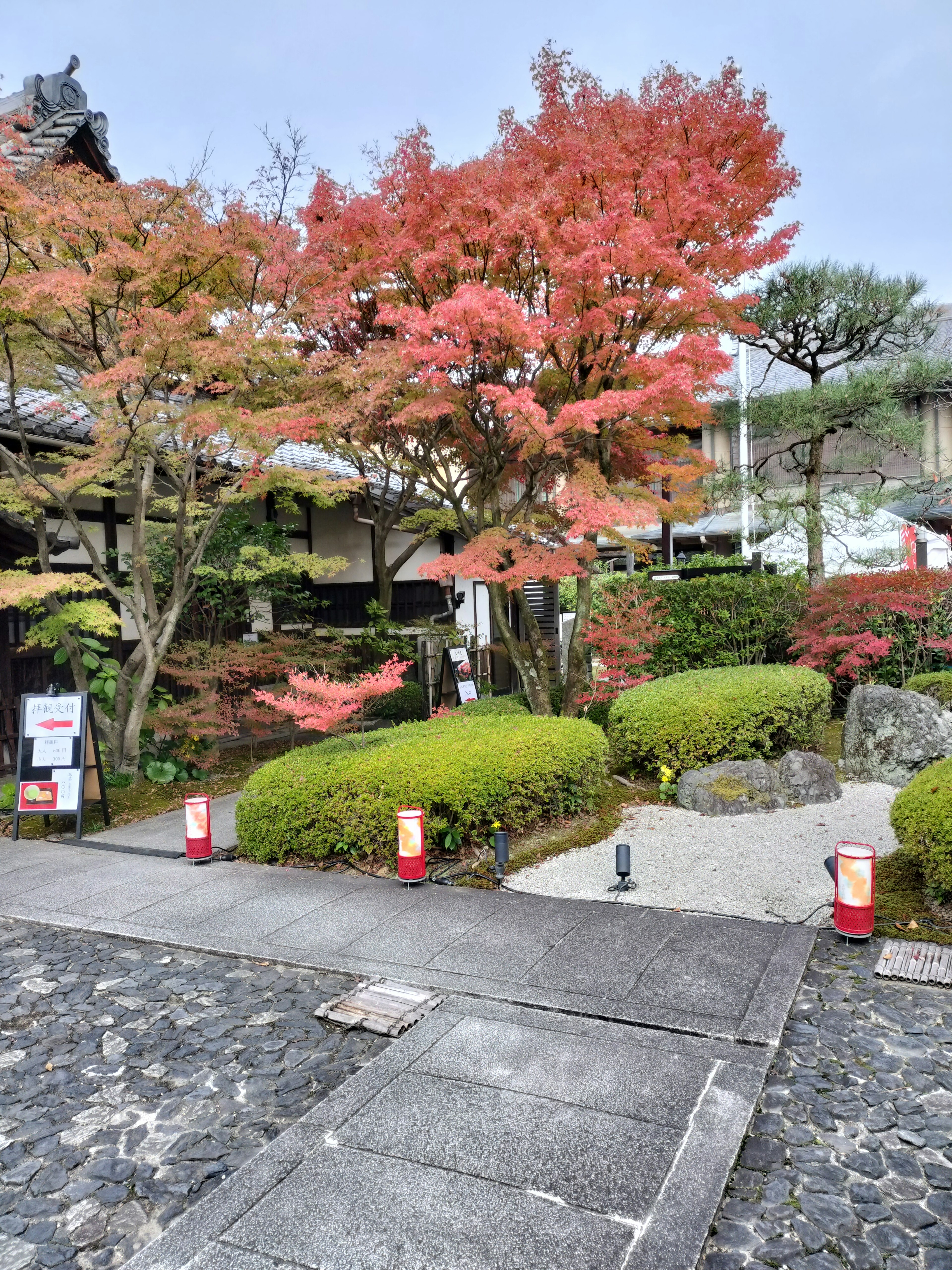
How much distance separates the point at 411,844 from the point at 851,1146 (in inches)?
136

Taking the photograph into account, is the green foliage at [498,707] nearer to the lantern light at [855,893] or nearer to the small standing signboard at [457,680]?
the small standing signboard at [457,680]

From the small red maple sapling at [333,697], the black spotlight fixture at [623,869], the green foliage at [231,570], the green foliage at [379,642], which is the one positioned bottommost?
the black spotlight fixture at [623,869]

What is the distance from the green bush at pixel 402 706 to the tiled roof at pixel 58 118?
9.17 m

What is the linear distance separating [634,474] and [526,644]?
2.74 metres

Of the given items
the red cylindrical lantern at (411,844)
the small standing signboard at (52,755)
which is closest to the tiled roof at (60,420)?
the small standing signboard at (52,755)

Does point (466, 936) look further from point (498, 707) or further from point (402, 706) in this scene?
point (402, 706)

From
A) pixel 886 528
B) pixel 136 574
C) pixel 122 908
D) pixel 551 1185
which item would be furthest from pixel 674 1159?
pixel 886 528

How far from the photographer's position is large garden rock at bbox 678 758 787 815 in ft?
24.6

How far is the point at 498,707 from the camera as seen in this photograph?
10469 millimetres

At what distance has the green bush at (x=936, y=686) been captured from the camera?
9562 millimetres

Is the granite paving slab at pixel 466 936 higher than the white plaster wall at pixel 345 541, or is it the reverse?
the white plaster wall at pixel 345 541

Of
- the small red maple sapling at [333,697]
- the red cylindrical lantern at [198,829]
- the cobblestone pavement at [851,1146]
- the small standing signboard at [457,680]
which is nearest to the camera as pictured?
the cobblestone pavement at [851,1146]

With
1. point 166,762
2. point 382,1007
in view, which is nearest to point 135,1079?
point 382,1007

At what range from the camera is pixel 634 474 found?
34.5 feet
